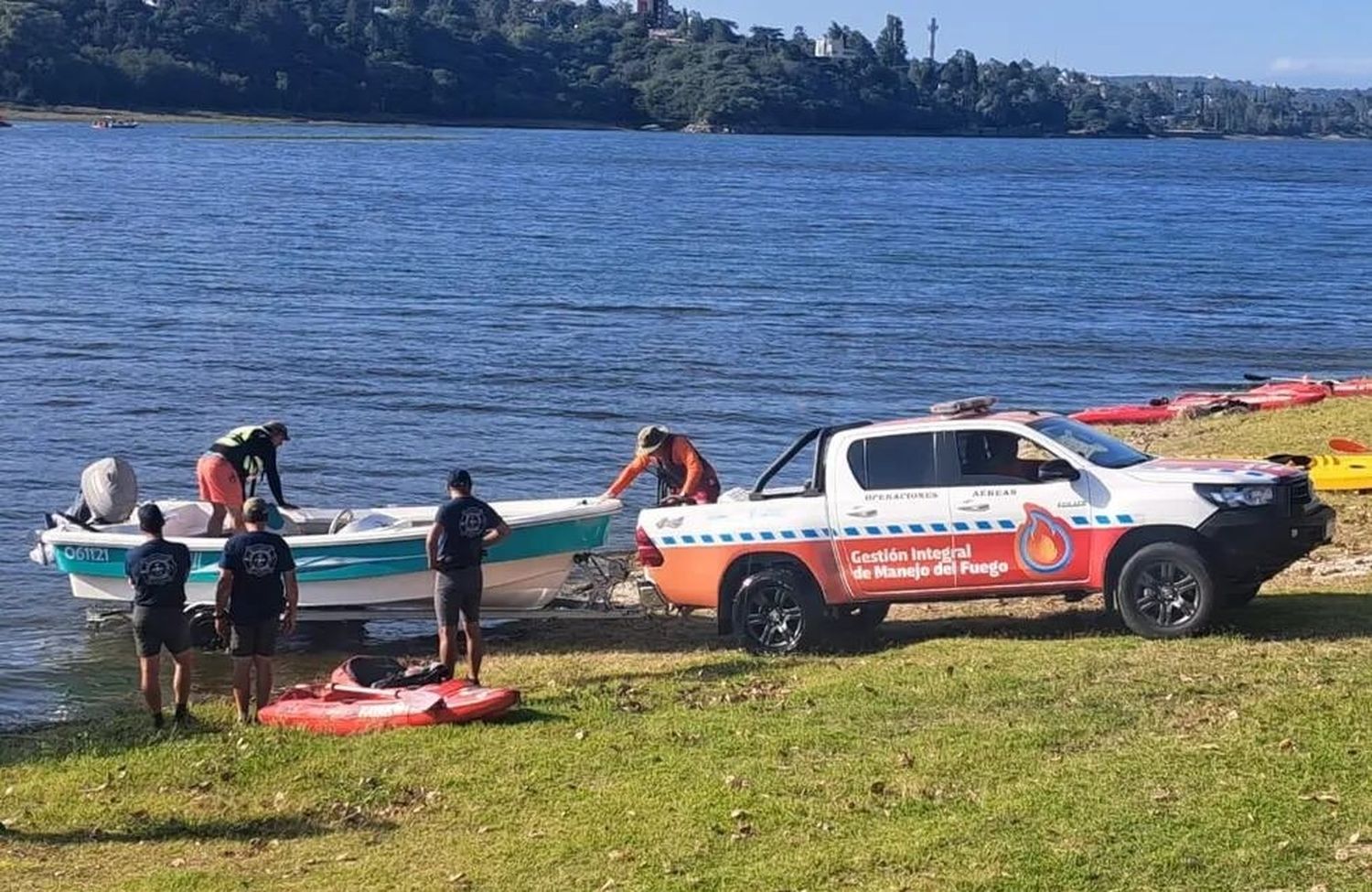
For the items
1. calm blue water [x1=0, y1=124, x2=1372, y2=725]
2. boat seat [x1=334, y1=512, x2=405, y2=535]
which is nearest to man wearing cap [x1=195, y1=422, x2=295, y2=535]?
boat seat [x1=334, y1=512, x2=405, y2=535]

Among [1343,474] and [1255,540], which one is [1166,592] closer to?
[1255,540]

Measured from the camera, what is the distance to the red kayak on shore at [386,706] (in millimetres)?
A: 12688

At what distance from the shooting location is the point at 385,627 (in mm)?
18734

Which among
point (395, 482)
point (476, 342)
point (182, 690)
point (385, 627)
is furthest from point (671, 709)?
point (476, 342)

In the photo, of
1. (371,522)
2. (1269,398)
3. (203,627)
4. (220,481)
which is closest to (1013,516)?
(371,522)

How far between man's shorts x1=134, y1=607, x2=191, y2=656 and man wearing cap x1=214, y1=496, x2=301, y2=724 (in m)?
0.32

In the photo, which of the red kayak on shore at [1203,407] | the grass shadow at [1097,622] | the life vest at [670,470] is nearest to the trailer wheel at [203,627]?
the life vest at [670,470]

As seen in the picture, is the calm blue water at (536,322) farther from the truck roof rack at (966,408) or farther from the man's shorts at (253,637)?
the truck roof rack at (966,408)

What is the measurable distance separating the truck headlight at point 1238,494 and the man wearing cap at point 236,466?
8338 millimetres

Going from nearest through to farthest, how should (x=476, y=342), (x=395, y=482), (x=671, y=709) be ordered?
(x=671, y=709), (x=395, y=482), (x=476, y=342)

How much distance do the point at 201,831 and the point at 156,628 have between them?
3.19 m

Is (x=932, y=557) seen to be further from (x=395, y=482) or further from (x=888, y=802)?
(x=395, y=482)

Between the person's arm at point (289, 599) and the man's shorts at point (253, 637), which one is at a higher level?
the person's arm at point (289, 599)

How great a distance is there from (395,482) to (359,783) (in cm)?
1496
